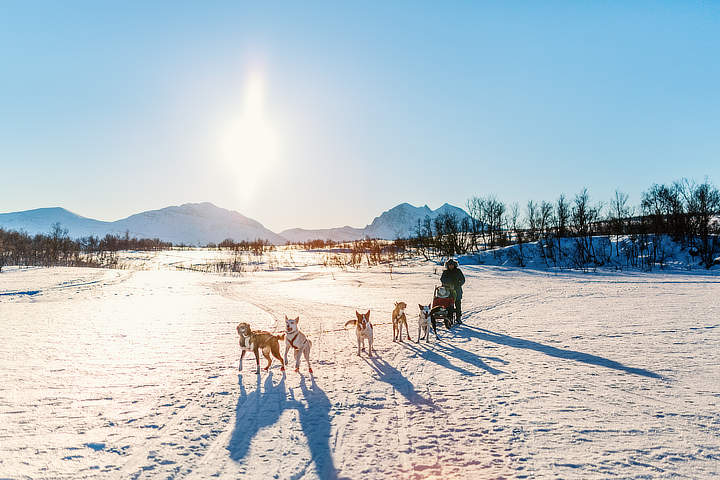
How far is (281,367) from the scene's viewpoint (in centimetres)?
690

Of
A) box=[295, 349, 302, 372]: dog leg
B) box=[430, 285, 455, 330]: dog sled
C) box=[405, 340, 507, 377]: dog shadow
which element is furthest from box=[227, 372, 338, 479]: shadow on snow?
box=[430, 285, 455, 330]: dog sled

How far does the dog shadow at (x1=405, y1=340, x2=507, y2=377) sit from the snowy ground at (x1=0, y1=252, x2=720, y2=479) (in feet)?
0.22

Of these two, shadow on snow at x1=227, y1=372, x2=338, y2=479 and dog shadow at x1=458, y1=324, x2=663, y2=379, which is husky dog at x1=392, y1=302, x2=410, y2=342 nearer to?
dog shadow at x1=458, y1=324, x2=663, y2=379

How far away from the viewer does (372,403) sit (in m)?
5.25

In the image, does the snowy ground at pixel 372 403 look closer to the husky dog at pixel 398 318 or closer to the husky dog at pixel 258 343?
the husky dog at pixel 258 343

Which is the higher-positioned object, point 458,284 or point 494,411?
point 458,284

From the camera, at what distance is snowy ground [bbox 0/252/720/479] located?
3705 mm

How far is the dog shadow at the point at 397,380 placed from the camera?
5352 mm

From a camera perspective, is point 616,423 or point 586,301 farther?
point 586,301

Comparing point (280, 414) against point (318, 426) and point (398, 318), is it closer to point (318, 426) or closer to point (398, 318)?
point (318, 426)

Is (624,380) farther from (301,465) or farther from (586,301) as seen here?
(586,301)

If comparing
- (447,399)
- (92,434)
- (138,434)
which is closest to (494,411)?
(447,399)

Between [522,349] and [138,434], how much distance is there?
7450 millimetres

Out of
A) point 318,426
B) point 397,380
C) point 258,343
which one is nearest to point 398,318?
point 397,380
